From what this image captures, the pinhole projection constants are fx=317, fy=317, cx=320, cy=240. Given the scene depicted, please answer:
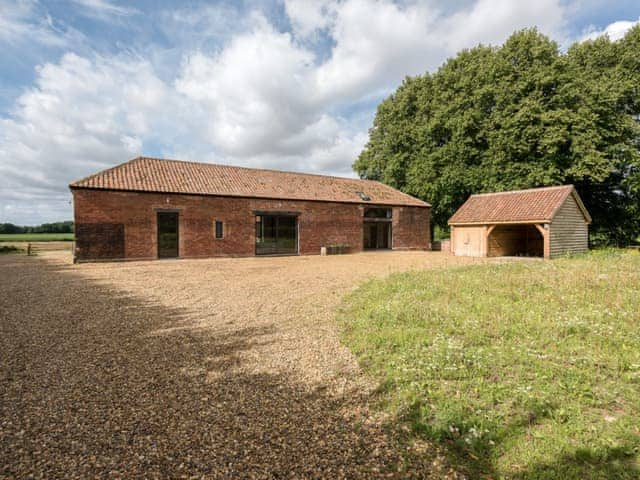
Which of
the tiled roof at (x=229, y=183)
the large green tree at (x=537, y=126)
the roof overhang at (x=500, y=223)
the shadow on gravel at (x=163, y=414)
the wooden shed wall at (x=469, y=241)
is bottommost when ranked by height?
the shadow on gravel at (x=163, y=414)

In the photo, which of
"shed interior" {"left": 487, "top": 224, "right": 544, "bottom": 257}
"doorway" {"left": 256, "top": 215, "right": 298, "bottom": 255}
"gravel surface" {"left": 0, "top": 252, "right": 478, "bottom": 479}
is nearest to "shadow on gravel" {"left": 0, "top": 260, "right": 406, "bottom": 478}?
"gravel surface" {"left": 0, "top": 252, "right": 478, "bottom": 479}

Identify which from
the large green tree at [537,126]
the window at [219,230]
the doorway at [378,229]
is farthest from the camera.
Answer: the doorway at [378,229]

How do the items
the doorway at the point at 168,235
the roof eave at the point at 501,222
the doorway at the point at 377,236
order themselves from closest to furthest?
the roof eave at the point at 501,222 → the doorway at the point at 168,235 → the doorway at the point at 377,236

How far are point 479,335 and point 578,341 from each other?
1360 millimetres

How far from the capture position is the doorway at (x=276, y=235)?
20750mm

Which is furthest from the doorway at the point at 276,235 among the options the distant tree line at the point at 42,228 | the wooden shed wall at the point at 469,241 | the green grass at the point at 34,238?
the distant tree line at the point at 42,228

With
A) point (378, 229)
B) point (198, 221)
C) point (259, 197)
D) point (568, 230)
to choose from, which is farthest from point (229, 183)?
point (568, 230)

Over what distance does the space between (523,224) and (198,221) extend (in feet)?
64.2

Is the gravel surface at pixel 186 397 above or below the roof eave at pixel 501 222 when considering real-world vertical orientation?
below

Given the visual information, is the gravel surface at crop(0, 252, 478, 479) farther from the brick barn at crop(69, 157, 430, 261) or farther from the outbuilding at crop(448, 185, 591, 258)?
the outbuilding at crop(448, 185, 591, 258)

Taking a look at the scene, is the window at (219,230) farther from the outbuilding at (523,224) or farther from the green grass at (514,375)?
the outbuilding at (523,224)

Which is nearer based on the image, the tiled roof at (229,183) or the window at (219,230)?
the tiled roof at (229,183)

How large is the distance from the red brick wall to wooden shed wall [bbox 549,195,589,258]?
12.0m

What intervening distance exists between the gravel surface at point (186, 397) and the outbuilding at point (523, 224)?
1616 cm
